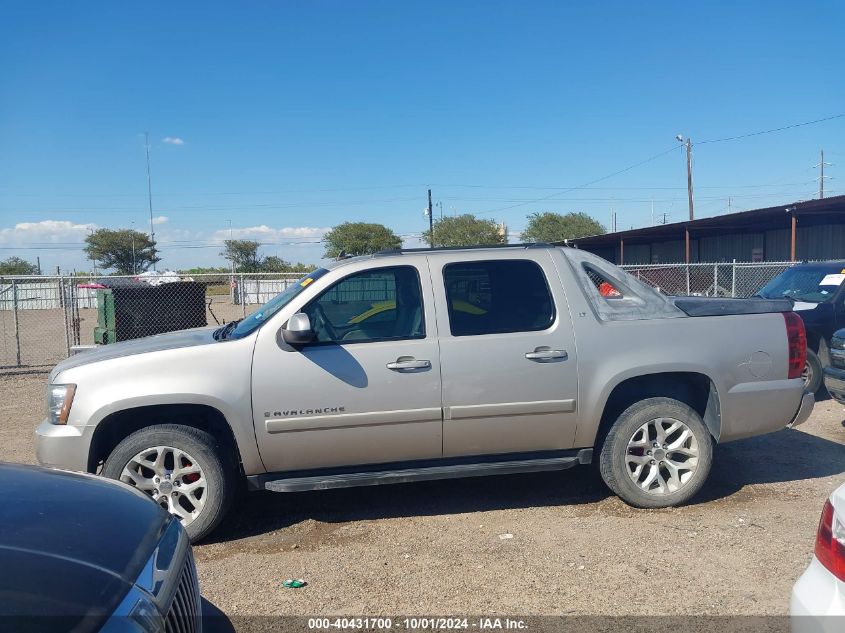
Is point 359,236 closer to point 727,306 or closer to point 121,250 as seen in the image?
point 121,250

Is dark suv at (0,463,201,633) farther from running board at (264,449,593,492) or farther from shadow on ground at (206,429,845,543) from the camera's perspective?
shadow on ground at (206,429,845,543)

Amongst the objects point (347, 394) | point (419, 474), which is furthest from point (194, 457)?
point (419, 474)

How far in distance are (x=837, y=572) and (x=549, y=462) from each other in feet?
8.31

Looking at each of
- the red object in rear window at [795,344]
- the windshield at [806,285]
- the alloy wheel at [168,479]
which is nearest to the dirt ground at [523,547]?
the alloy wheel at [168,479]

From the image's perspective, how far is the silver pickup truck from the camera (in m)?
4.46

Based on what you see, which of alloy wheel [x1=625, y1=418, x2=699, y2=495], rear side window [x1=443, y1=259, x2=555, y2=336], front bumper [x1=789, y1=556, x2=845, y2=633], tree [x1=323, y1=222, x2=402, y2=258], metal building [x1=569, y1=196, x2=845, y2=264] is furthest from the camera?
tree [x1=323, y1=222, x2=402, y2=258]

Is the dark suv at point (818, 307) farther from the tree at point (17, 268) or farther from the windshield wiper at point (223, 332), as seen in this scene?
the tree at point (17, 268)

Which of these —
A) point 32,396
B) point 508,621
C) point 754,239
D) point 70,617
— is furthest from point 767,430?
point 754,239

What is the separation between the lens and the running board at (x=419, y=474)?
14.8ft

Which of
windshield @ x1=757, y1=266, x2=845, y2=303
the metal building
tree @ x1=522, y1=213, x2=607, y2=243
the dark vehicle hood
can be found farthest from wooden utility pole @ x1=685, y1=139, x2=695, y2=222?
the dark vehicle hood

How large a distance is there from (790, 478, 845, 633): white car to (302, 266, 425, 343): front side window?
272 centimetres

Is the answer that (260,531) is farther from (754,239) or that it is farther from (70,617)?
(754,239)

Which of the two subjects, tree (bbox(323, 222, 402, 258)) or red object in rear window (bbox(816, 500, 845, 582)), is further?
tree (bbox(323, 222, 402, 258))

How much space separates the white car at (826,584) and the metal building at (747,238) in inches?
748
